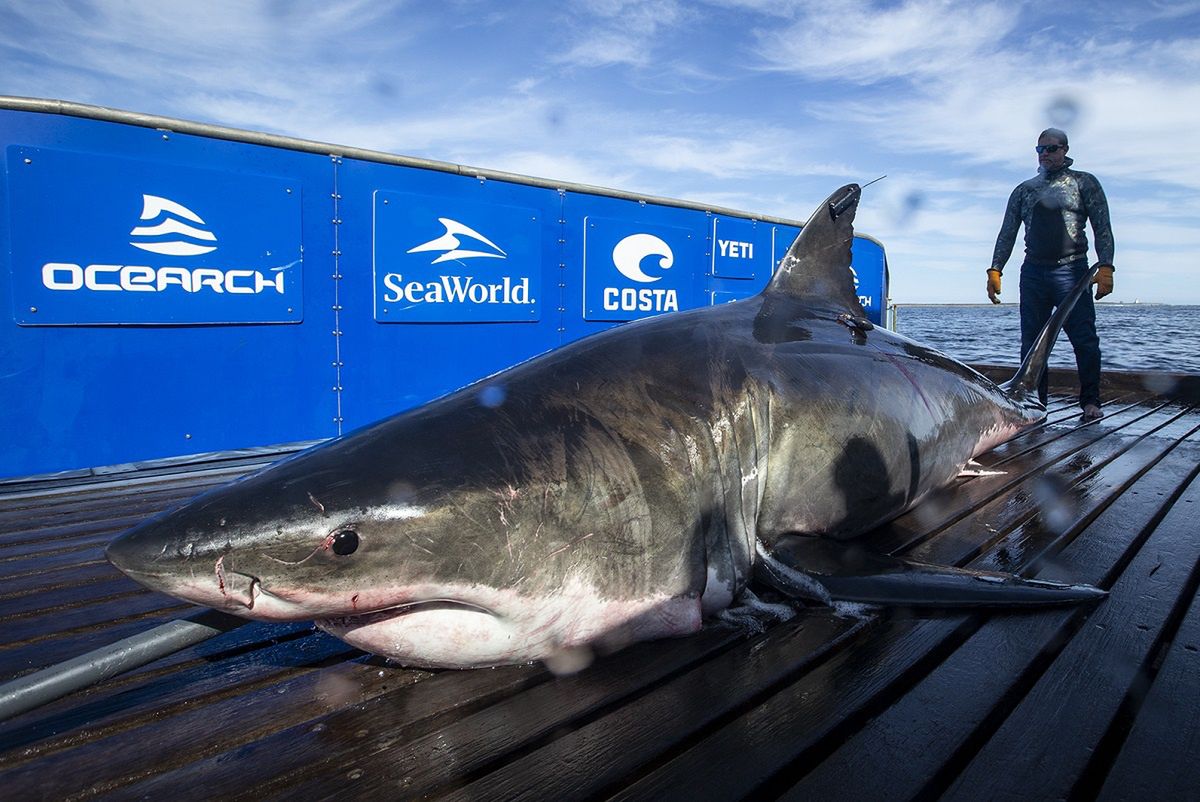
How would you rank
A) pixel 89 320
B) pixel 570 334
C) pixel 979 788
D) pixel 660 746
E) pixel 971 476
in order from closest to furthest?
1. pixel 979 788
2. pixel 660 746
3. pixel 971 476
4. pixel 89 320
5. pixel 570 334

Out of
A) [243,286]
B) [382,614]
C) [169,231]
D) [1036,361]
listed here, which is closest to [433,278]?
[243,286]

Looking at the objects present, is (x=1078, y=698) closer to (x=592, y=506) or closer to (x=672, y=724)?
(x=672, y=724)

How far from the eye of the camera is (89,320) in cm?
454

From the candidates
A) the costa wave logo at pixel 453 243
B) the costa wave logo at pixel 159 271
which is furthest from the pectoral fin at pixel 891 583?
the costa wave logo at pixel 453 243

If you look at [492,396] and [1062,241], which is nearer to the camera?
[492,396]

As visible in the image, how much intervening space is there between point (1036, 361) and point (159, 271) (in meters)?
5.70

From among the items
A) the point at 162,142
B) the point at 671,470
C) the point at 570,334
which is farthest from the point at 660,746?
the point at 570,334

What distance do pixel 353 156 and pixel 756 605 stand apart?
460cm

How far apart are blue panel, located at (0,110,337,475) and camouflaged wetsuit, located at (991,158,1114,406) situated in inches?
227

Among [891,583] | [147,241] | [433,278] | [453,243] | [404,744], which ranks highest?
[453,243]

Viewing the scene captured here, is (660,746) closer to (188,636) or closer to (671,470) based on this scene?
(671,470)

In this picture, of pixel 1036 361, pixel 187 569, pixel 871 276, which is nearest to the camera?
pixel 187 569

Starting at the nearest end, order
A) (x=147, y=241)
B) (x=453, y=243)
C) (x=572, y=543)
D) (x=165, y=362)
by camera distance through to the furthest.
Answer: (x=572, y=543), (x=147, y=241), (x=165, y=362), (x=453, y=243)

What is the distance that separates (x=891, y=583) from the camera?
2.19m
